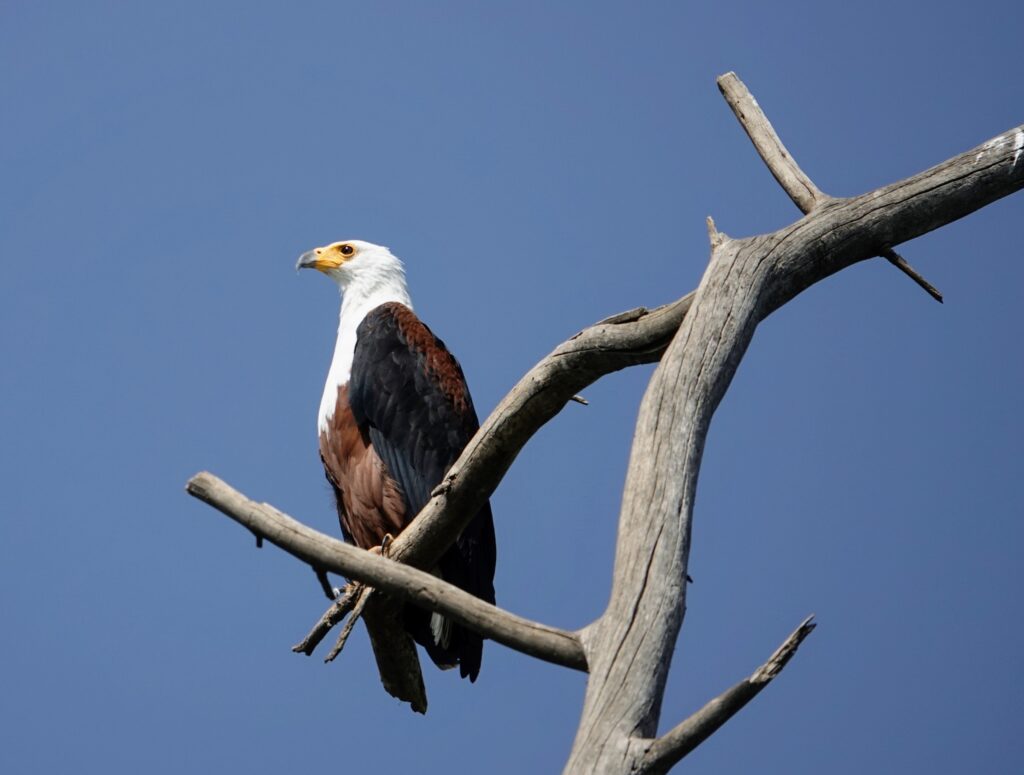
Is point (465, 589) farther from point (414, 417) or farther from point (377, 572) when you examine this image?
point (377, 572)

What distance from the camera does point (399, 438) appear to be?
5.52m

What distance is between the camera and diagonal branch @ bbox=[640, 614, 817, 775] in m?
2.56

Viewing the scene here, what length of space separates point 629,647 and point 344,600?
1.55 m

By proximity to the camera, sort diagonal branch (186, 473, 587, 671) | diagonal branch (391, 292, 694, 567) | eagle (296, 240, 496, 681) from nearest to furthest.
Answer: diagonal branch (186, 473, 587, 671) < diagonal branch (391, 292, 694, 567) < eagle (296, 240, 496, 681)

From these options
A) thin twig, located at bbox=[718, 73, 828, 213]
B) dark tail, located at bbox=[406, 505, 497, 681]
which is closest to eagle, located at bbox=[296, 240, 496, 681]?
dark tail, located at bbox=[406, 505, 497, 681]

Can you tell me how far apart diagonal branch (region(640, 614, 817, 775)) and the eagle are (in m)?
2.56

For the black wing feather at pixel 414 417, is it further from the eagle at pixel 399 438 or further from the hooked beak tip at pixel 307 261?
the hooked beak tip at pixel 307 261

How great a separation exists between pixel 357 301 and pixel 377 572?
3443mm

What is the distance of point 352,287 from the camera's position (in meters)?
6.48

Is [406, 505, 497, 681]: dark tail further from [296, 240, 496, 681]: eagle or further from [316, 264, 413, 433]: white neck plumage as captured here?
[316, 264, 413, 433]: white neck plumage

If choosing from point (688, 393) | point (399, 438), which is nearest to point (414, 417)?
point (399, 438)

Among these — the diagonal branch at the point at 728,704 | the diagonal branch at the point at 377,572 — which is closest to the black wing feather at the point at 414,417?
the diagonal branch at the point at 377,572

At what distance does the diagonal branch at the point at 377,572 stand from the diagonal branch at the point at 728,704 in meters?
0.39

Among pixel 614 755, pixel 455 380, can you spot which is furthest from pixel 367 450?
pixel 614 755
